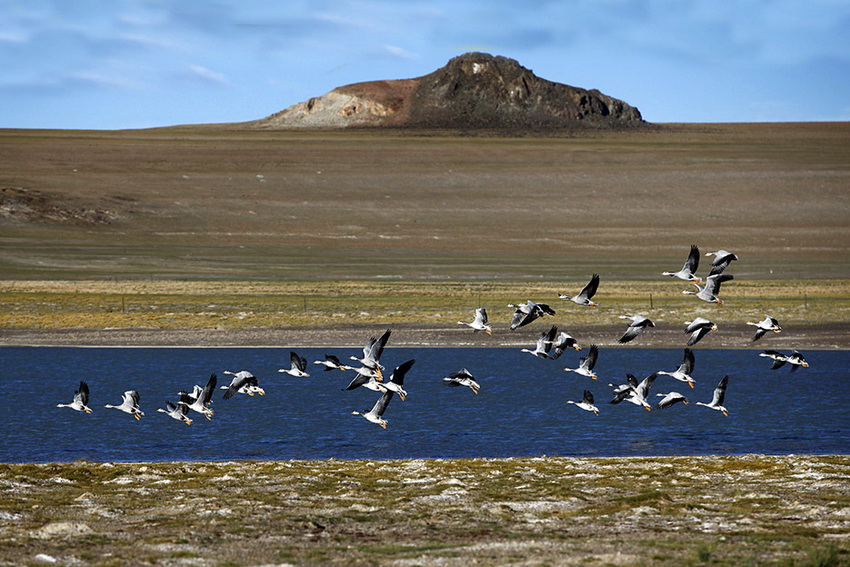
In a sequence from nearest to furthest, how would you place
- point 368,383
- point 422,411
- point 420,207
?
point 368,383 → point 422,411 → point 420,207

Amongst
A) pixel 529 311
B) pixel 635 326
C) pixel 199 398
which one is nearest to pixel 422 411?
pixel 529 311

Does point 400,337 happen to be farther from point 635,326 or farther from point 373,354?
point 635,326

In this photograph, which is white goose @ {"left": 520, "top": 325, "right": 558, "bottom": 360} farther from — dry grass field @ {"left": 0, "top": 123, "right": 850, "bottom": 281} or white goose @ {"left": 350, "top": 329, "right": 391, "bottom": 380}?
dry grass field @ {"left": 0, "top": 123, "right": 850, "bottom": 281}

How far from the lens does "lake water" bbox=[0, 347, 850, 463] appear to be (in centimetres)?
2936

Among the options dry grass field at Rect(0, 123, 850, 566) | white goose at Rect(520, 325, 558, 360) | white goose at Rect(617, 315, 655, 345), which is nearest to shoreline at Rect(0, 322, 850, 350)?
dry grass field at Rect(0, 123, 850, 566)

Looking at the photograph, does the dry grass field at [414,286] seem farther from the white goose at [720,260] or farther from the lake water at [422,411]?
the white goose at [720,260]

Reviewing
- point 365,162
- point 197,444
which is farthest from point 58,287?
point 365,162

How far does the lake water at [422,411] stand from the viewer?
29.4 metres

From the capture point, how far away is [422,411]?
118ft

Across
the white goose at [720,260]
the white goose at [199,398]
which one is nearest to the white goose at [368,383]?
the white goose at [199,398]

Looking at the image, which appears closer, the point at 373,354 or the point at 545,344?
the point at 373,354

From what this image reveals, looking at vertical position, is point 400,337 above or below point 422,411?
above

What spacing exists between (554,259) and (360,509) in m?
70.7

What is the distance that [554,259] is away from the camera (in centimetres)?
8738
